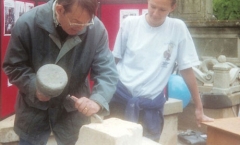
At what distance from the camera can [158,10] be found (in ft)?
8.39

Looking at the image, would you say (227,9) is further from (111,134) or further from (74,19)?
(111,134)

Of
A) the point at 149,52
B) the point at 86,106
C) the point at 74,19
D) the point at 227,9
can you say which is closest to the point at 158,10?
the point at 149,52

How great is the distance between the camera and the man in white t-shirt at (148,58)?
2.62m

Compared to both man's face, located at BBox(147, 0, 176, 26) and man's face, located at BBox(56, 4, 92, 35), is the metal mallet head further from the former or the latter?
man's face, located at BBox(147, 0, 176, 26)

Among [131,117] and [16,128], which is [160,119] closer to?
[131,117]

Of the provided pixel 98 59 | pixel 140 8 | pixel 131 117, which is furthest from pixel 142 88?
pixel 140 8

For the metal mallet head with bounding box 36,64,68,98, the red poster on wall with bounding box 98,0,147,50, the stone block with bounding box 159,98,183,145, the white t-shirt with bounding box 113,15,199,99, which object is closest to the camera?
the metal mallet head with bounding box 36,64,68,98

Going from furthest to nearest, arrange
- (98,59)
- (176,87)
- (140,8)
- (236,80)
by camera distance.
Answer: (236,80) < (176,87) < (140,8) < (98,59)

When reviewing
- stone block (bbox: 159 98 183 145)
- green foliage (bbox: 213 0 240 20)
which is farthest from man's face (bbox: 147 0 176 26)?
green foliage (bbox: 213 0 240 20)

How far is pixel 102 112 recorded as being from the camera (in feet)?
7.16

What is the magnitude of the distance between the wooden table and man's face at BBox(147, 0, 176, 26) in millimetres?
785

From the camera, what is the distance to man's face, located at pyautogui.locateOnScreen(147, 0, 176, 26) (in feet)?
8.29

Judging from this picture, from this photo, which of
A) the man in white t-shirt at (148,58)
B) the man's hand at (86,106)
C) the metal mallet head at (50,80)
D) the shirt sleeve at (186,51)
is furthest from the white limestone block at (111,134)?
the shirt sleeve at (186,51)

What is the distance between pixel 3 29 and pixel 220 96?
95.1 inches
